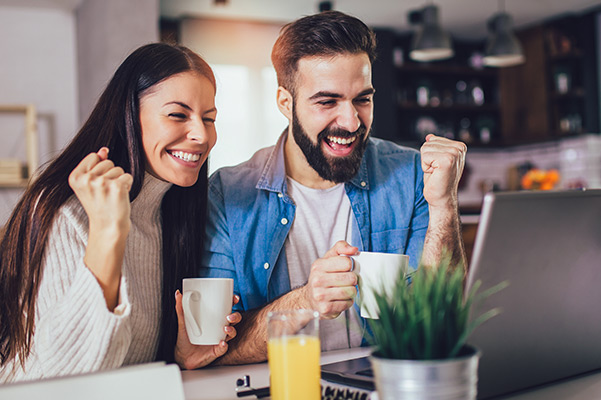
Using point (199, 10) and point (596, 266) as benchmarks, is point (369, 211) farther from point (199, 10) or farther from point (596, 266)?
point (199, 10)

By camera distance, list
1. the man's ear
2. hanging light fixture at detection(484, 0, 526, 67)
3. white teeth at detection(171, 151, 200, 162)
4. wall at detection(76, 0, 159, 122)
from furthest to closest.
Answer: hanging light fixture at detection(484, 0, 526, 67), wall at detection(76, 0, 159, 122), the man's ear, white teeth at detection(171, 151, 200, 162)

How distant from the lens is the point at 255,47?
5.22 meters

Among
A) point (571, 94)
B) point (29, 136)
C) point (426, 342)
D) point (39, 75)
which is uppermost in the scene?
point (39, 75)

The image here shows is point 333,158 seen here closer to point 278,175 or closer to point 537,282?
point 278,175

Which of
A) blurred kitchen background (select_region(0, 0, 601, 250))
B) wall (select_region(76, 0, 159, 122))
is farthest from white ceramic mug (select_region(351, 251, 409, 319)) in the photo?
blurred kitchen background (select_region(0, 0, 601, 250))

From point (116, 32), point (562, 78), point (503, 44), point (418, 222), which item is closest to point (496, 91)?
point (562, 78)

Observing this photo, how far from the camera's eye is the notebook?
79 centimetres

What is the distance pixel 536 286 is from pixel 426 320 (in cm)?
27

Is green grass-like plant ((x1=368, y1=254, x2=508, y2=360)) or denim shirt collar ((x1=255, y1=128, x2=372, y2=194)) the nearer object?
green grass-like plant ((x1=368, y1=254, x2=508, y2=360))

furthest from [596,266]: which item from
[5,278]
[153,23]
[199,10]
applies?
[199,10]

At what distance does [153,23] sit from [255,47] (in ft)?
5.78

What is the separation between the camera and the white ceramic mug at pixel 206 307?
1091mm

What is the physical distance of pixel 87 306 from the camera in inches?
40.5

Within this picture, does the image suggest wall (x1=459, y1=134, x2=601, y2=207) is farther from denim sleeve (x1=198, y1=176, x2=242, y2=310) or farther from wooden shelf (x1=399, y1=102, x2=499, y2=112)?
denim sleeve (x1=198, y1=176, x2=242, y2=310)
